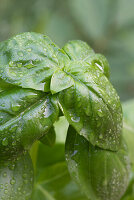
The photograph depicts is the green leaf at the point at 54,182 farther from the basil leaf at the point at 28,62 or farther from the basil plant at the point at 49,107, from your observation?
the basil leaf at the point at 28,62

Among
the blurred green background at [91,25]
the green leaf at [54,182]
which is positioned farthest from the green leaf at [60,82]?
the blurred green background at [91,25]

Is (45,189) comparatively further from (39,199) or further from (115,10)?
(115,10)

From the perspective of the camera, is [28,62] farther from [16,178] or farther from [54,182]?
[54,182]

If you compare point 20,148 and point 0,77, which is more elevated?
point 0,77

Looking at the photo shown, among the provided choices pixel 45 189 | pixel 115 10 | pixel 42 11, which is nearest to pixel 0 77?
pixel 45 189

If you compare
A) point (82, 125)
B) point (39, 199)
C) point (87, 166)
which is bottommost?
point (39, 199)

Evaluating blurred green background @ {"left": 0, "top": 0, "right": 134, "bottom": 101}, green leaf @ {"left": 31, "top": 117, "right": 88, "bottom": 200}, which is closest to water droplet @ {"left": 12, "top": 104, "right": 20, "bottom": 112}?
green leaf @ {"left": 31, "top": 117, "right": 88, "bottom": 200}
